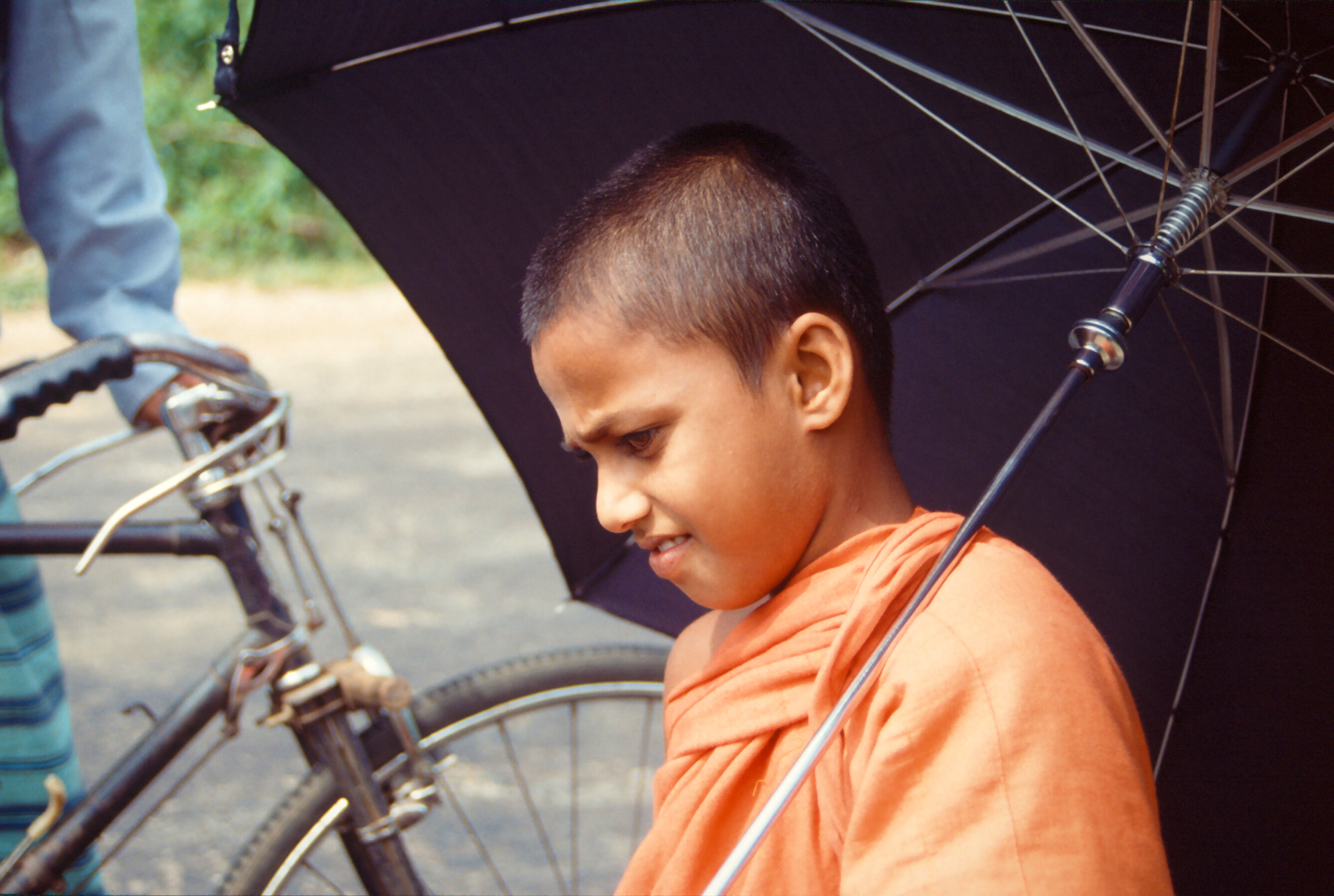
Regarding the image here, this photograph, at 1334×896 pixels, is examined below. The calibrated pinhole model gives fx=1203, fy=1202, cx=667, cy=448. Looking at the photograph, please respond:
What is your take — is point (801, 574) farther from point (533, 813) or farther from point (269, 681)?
point (533, 813)

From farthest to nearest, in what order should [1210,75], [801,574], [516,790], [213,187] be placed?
[213,187]
[516,790]
[801,574]
[1210,75]

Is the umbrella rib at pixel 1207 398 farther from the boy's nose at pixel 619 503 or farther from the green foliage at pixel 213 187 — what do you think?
the green foliage at pixel 213 187

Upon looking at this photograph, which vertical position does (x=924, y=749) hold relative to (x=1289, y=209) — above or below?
below

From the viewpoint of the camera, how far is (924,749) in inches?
38.0

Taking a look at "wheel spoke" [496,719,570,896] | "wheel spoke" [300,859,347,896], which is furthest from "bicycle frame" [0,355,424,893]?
"wheel spoke" [496,719,570,896]

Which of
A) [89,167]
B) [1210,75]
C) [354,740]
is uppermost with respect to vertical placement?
[89,167]

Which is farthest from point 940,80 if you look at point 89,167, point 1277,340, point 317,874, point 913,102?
point 317,874

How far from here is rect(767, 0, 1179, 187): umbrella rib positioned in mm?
1315

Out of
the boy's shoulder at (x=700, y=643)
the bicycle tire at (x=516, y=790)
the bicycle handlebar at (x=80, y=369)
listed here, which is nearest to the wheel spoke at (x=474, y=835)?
the bicycle tire at (x=516, y=790)

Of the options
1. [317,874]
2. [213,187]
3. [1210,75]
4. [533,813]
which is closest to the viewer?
[1210,75]

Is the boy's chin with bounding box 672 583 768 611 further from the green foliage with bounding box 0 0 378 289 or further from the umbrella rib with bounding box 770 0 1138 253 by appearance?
the green foliage with bounding box 0 0 378 289

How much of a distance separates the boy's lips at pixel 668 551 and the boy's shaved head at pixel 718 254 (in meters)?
0.17

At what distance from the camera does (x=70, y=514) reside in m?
4.55

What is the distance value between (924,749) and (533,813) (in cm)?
125
